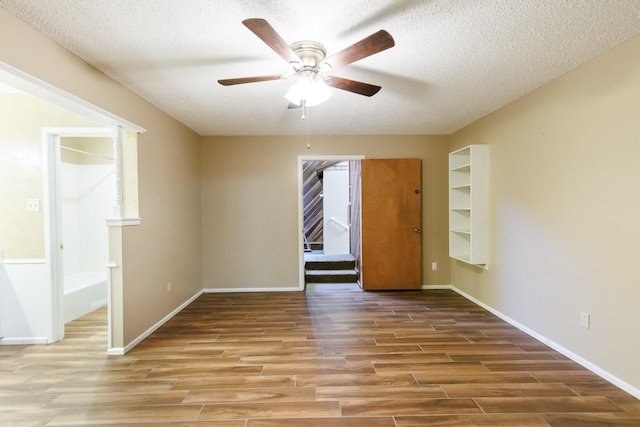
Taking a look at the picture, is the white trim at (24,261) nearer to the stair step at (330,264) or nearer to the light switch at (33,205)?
the light switch at (33,205)

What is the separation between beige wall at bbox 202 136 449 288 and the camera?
14.0 feet

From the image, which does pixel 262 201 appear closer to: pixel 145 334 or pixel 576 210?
pixel 145 334

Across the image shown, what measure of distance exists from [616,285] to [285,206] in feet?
11.6

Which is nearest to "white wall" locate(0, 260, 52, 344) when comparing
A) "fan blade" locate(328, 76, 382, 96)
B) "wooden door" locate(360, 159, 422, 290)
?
"fan blade" locate(328, 76, 382, 96)

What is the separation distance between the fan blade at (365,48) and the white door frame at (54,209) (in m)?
2.22

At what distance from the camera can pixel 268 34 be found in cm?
142

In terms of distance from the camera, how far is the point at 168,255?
327 cm

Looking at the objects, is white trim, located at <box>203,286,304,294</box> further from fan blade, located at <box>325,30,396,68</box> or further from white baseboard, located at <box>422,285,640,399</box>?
fan blade, located at <box>325,30,396,68</box>

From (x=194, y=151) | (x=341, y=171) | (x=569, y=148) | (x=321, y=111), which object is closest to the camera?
(x=569, y=148)

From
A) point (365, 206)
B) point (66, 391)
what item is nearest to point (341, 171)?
point (365, 206)

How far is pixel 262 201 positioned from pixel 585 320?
3.73 meters

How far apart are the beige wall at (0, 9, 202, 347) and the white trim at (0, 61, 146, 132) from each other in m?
0.04

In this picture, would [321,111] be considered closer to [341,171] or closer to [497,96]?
[497,96]

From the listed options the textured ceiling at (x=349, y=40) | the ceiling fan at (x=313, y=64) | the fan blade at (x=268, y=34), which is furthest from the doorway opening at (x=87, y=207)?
the fan blade at (x=268, y=34)
